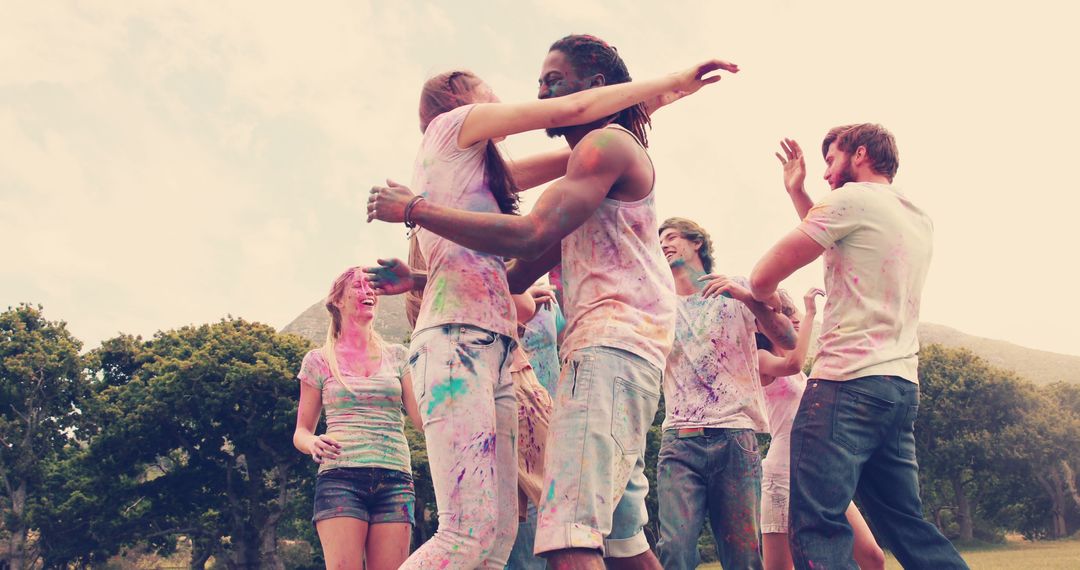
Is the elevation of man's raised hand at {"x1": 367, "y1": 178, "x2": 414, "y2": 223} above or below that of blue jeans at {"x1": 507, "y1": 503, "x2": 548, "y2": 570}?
above

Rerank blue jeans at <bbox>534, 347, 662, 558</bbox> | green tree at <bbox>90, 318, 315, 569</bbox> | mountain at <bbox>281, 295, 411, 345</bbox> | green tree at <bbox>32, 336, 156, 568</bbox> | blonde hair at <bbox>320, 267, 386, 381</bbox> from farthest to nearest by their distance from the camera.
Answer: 1. mountain at <bbox>281, 295, 411, 345</bbox>
2. green tree at <bbox>90, 318, 315, 569</bbox>
3. green tree at <bbox>32, 336, 156, 568</bbox>
4. blonde hair at <bbox>320, 267, 386, 381</bbox>
5. blue jeans at <bbox>534, 347, 662, 558</bbox>

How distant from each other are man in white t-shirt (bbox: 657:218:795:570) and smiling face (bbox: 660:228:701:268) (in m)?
0.39

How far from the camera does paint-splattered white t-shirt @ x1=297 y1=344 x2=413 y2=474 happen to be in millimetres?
6219

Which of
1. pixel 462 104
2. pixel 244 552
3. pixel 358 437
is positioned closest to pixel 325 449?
pixel 358 437

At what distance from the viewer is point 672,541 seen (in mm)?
5457

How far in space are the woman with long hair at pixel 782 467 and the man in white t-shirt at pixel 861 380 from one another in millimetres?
1616

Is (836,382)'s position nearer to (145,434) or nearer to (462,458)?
(462,458)

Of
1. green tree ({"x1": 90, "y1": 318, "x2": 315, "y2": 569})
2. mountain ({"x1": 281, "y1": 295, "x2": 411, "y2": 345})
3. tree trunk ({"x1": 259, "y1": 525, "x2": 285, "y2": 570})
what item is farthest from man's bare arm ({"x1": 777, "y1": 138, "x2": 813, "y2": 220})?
mountain ({"x1": 281, "y1": 295, "x2": 411, "y2": 345})

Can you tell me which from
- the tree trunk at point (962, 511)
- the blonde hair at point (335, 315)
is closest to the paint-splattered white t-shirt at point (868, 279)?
the blonde hair at point (335, 315)

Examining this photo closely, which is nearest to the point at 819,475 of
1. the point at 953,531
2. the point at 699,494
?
the point at 699,494

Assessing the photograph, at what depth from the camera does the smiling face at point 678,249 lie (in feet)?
21.6

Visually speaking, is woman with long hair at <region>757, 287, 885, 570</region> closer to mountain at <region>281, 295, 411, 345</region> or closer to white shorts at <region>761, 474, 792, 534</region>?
white shorts at <region>761, 474, 792, 534</region>

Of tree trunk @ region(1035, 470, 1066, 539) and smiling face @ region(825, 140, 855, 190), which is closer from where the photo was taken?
smiling face @ region(825, 140, 855, 190)

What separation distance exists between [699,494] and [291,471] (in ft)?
124
